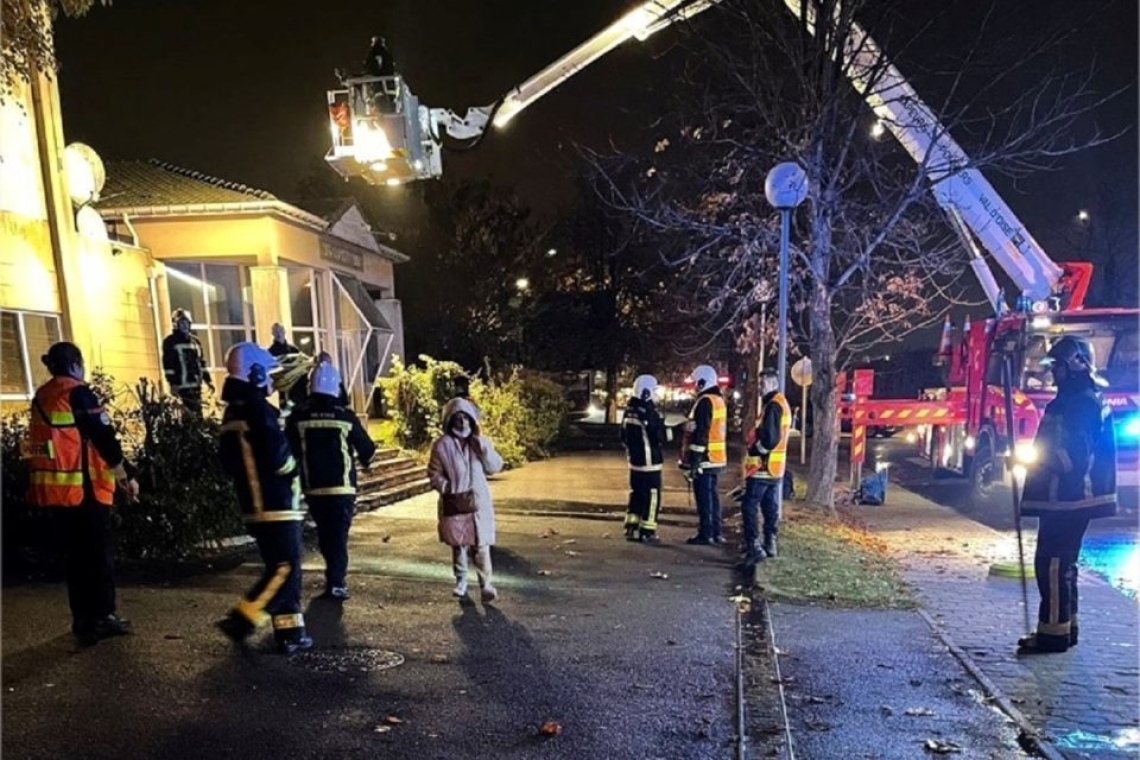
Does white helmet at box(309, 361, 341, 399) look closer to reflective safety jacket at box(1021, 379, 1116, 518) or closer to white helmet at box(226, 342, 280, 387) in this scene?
white helmet at box(226, 342, 280, 387)

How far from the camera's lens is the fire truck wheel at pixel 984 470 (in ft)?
42.4

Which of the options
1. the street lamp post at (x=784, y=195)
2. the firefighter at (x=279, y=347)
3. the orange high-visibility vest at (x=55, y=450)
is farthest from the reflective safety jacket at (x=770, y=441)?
the firefighter at (x=279, y=347)

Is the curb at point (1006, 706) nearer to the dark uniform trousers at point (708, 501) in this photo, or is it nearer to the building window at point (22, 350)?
the dark uniform trousers at point (708, 501)

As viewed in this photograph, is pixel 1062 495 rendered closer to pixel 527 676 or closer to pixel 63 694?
pixel 527 676

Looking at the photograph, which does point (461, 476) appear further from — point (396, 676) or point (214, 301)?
point (214, 301)

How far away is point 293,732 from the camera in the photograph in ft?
12.3

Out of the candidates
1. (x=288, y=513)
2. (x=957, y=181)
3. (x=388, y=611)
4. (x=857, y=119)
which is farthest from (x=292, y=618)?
(x=957, y=181)

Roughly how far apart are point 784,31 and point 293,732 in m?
10.5

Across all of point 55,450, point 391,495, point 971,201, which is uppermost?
point 971,201

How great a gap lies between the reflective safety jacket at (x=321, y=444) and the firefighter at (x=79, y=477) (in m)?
1.24

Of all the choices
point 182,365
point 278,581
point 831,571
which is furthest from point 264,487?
point 182,365

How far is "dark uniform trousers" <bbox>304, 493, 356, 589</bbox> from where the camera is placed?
5.89 m

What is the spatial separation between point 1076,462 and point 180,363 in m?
9.68

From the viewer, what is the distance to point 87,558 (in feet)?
15.9
